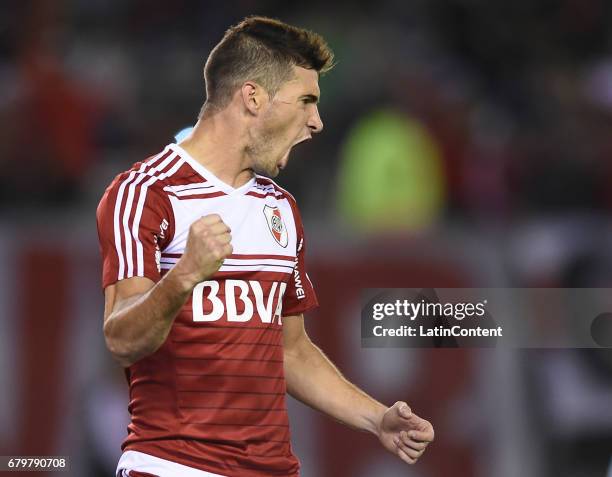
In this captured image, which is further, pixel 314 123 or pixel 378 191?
pixel 378 191

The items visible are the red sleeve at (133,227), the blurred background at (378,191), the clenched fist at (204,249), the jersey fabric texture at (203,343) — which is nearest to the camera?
the clenched fist at (204,249)

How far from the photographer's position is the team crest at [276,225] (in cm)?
348

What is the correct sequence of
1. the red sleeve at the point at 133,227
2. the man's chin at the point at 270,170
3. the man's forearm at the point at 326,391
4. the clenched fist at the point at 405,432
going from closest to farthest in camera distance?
1. the red sleeve at the point at 133,227
2. the clenched fist at the point at 405,432
3. the man's chin at the point at 270,170
4. the man's forearm at the point at 326,391

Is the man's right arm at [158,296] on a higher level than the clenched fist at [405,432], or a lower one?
higher

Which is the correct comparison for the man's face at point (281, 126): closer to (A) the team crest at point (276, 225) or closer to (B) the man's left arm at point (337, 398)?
(A) the team crest at point (276, 225)

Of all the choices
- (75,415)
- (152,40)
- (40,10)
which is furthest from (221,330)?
(152,40)

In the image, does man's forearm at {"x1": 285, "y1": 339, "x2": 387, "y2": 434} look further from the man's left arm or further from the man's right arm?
the man's right arm

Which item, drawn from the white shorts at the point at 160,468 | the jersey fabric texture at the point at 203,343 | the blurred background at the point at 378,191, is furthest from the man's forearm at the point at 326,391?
the blurred background at the point at 378,191

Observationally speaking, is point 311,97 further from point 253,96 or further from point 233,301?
point 233,301

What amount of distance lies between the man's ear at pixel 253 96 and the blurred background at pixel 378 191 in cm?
223

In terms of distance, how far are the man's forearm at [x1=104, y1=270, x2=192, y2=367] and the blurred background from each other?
8.53ft

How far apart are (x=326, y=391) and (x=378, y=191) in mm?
3417

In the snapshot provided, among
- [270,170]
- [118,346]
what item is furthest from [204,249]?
[270,170]

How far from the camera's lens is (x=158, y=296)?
9.46 ft
